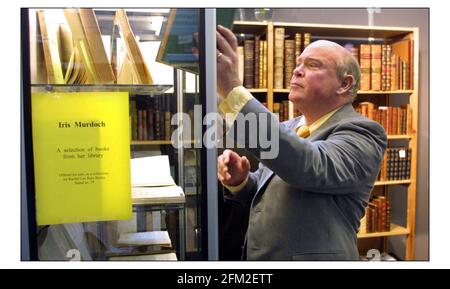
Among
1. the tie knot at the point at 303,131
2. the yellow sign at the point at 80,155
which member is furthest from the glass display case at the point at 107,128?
the tie knot at the point at 303,131

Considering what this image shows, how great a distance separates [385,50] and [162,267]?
1042 mm

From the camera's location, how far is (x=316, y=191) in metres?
0.88

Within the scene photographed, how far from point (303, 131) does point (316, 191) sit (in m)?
0.17

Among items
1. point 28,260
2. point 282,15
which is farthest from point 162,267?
point 282,15

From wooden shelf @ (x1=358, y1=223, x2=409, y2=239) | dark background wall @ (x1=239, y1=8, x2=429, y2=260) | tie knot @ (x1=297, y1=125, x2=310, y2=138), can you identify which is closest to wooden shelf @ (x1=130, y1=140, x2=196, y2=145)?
tie knot @ (x1=297, y1=125, x2=310, y2=138)

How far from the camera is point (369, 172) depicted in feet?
3.03

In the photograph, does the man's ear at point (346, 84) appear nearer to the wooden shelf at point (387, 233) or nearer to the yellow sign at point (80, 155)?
the wooden shelf at point (387, 233)

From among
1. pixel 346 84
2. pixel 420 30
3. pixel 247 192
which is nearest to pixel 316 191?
pixel 247 192

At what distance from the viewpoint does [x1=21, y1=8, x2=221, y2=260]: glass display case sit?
2.92ft

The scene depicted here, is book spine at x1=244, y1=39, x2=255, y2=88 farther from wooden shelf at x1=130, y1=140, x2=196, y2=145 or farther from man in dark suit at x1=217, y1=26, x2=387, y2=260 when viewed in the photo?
wooden shelf at x1=130, y1=140, x2=196, y2=145

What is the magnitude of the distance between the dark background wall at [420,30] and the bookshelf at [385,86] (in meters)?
0.02

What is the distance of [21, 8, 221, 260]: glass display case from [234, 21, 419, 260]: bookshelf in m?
0.24

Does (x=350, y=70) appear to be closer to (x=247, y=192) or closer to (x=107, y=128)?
(x=247, y=192)
